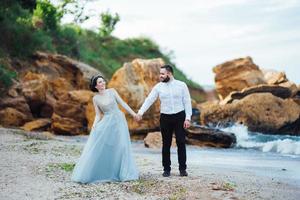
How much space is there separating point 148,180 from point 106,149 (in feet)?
3.08

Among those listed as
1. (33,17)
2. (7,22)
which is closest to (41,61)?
(7,22)

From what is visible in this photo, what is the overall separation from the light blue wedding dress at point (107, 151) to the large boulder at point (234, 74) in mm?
27115

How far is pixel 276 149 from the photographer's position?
1919 centimetres

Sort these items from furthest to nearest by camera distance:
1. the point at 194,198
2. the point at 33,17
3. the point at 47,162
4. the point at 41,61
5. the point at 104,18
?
the point at 104,18, the point at 33,17, the point at 41,61, the point at 47,162, the point at 194,198

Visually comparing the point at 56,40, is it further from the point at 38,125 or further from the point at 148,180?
the point at 148,180

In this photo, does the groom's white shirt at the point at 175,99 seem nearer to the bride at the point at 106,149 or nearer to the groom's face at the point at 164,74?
the groom's face at the point at 164,74

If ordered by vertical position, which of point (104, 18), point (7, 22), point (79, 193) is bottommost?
point (79, 193)

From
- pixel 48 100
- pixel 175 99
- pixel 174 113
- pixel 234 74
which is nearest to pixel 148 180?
A: pixel 174 113

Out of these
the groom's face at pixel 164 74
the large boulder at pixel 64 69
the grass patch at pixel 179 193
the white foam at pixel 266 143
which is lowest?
the grass patch at pixel 179 193

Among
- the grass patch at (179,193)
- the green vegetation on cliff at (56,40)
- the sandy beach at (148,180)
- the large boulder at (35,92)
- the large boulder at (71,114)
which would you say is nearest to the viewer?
the grass patch at (179,193)

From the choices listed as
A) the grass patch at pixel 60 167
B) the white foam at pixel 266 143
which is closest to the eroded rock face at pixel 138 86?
the white foam at pixel 266 143

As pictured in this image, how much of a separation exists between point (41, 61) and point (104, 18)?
24262 mm

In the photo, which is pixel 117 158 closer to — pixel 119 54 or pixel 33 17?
pixel 33 17

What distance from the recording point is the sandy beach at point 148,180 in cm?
815
